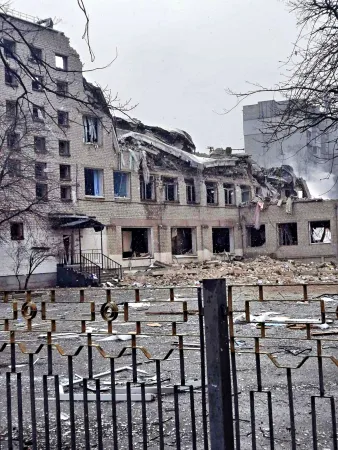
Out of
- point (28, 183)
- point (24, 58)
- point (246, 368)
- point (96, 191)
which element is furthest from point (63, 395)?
point (96, 191)

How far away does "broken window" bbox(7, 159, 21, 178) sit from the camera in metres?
22.6

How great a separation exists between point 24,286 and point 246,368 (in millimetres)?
20844

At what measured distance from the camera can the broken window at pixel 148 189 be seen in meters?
35.0

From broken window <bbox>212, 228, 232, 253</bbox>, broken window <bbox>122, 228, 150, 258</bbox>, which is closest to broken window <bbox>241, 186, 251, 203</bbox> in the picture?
broken window <bbox>212, 228, 232, 253</bbox>

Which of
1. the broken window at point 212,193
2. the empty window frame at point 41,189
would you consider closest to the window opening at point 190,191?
the broken window at point 212,193

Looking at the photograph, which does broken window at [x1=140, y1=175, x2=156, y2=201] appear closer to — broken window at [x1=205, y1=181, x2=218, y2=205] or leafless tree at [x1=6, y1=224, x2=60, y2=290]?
broken window at [x1=205, y1=181, x2=218, y2=205]

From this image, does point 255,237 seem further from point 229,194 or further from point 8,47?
point 8,47

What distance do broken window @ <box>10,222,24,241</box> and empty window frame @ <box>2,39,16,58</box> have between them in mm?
23596

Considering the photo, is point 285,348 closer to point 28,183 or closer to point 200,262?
point 28,183

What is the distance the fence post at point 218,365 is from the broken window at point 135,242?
30917mm

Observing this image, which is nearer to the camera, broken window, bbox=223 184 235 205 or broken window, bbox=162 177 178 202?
broken window, bbox=162 177 178 202

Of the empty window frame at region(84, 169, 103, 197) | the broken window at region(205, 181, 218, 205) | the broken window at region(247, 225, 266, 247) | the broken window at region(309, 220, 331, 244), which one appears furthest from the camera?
the broken window at region(247, 225, 266, 247)

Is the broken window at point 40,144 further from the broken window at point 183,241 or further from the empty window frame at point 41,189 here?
the broken window at point 183,241

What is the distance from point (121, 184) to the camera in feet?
111
